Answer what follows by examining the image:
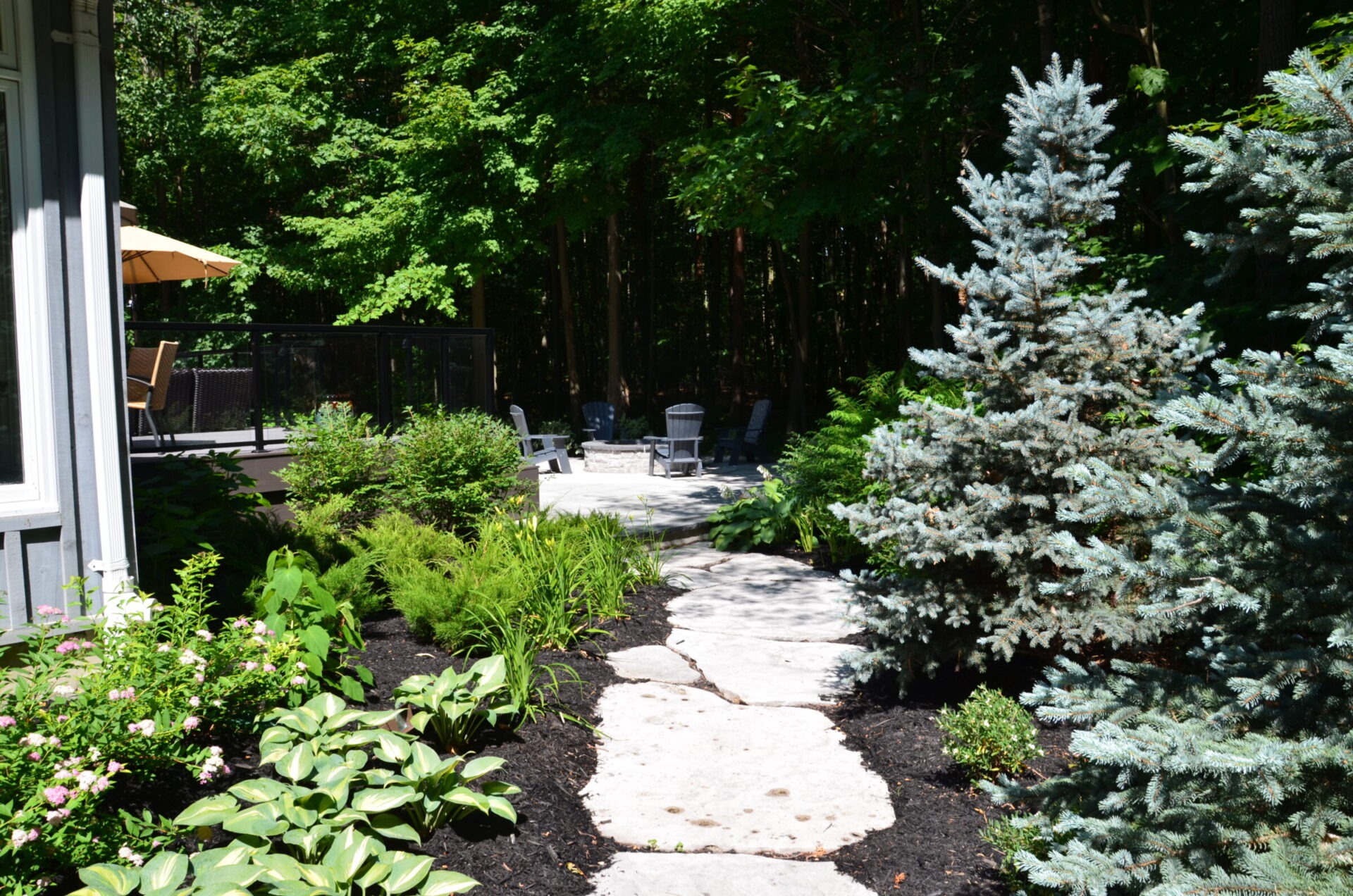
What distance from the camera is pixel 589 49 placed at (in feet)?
49.2

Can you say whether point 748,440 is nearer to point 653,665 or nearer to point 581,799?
point 653,665

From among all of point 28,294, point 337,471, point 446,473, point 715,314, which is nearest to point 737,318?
point 715,314

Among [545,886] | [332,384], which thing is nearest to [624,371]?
[332,384]

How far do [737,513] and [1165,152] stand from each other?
4.32 meters

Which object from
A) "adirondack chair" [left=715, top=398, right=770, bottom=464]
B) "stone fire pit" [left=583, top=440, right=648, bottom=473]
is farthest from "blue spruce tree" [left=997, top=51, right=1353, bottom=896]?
"adirondack chair" [left=715, top=398, right=770, bottom=464]

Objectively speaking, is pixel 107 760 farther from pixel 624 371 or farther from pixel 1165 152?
pixel 624 371

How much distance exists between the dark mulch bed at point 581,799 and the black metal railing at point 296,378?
137 inches

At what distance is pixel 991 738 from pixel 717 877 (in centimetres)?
115

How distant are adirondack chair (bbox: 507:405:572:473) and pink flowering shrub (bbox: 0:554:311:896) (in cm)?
1029

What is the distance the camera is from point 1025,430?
3826mm

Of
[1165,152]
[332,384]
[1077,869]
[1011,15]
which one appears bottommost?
[1077,869]

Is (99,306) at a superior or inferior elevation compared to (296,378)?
superior

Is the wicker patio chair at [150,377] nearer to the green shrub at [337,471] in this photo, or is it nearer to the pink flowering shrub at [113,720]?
the green shrub at [337,471]

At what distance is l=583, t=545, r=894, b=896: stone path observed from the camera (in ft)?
9.68
